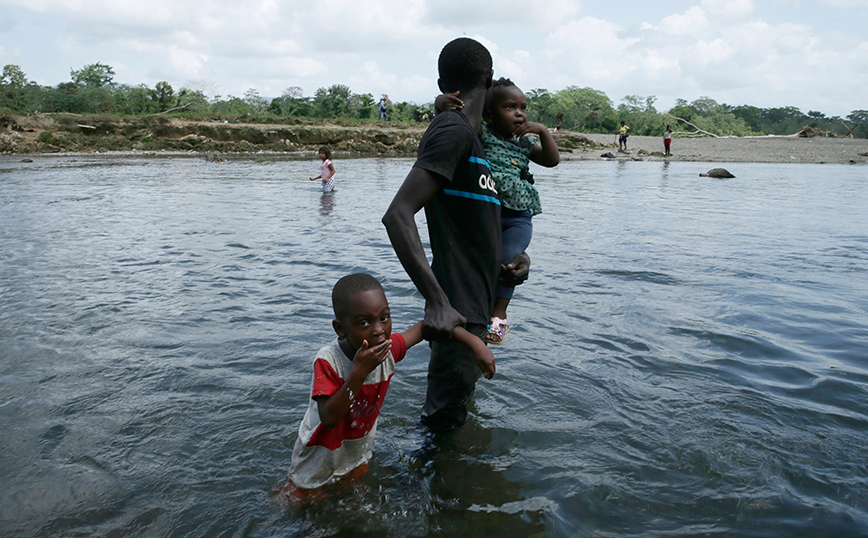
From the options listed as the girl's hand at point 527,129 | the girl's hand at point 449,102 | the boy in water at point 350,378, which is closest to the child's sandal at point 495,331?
the boy in water at point 350,378

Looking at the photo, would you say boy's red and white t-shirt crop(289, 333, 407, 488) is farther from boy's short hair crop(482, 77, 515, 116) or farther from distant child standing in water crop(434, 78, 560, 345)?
boy's short hair crop(482, 77, 515, 116)

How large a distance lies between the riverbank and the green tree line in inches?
125

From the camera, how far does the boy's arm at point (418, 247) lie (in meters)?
2.30

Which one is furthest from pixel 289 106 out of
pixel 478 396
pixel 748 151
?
pixel 478 396

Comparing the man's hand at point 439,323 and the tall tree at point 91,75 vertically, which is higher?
the tall tree at point 91,75

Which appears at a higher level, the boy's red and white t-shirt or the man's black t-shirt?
the man's black t-shirt

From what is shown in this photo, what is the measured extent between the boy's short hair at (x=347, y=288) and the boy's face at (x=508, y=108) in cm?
103

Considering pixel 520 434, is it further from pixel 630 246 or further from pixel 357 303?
pixel 630 246

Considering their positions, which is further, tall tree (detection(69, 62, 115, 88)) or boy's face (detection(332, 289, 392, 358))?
tall tree (detection(69, 62, 115, 88))

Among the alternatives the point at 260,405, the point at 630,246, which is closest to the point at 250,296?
the point at 260,405

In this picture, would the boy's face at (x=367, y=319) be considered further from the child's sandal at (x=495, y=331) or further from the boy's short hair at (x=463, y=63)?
the boy's short hair at (x=463, y=63)


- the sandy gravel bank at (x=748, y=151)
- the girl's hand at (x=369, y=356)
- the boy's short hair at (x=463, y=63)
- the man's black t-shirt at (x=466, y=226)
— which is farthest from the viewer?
the sandy gravel bank at (x=748, y=151)

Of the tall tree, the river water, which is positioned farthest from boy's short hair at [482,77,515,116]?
the tall tree

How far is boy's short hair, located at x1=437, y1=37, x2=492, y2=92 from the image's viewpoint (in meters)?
2.58
